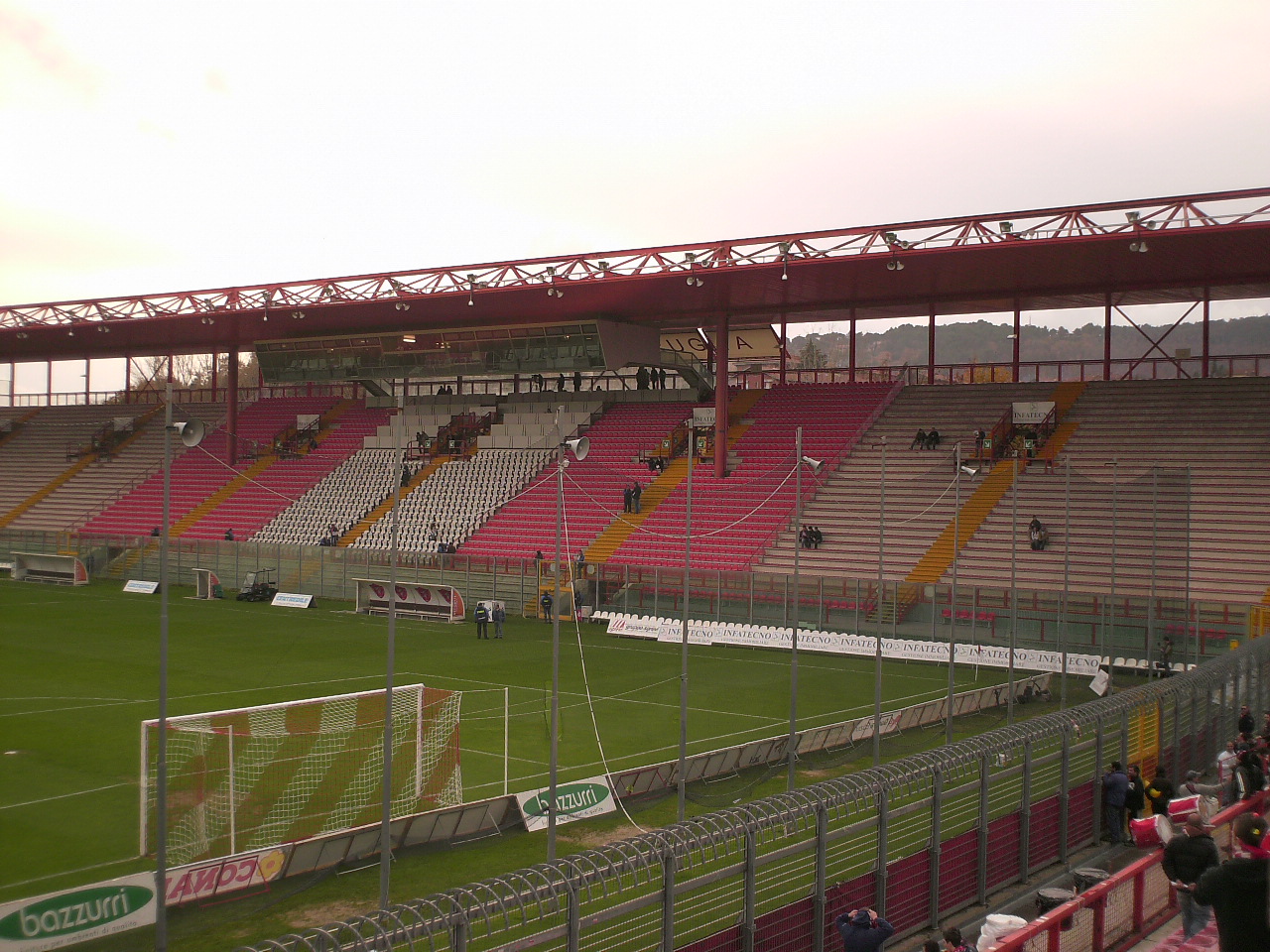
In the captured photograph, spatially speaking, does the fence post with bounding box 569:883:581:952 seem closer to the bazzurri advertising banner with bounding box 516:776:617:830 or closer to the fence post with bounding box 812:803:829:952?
the fence post with bounding box 812:803:829:952

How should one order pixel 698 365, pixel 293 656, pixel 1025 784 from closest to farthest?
pixel 1025 784 < pixel 293 656 < pixel 698 365

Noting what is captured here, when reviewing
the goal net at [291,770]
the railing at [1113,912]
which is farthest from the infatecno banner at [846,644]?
the railing at [1113,912]

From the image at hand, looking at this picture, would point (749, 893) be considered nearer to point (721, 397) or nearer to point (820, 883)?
point (820, 883)

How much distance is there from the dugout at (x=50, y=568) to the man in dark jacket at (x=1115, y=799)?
1770 inches

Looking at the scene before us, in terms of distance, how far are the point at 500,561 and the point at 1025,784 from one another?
29922 millimetres

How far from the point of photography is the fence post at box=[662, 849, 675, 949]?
9.54 meters

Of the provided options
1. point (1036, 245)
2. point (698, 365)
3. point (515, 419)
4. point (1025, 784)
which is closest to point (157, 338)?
point (515, 419)

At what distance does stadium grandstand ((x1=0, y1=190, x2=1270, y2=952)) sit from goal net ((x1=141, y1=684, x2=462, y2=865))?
4.34 ft

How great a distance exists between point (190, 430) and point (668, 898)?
717 cm

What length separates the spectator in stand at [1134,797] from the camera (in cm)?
1686

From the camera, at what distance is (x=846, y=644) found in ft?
119

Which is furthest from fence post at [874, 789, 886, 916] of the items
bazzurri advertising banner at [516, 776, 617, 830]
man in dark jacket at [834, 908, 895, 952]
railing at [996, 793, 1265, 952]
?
bazzurri advertising banner at [516, 776, 617, 830]

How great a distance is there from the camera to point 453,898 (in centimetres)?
833

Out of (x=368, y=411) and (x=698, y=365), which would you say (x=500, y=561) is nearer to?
(x=698, y=365)
